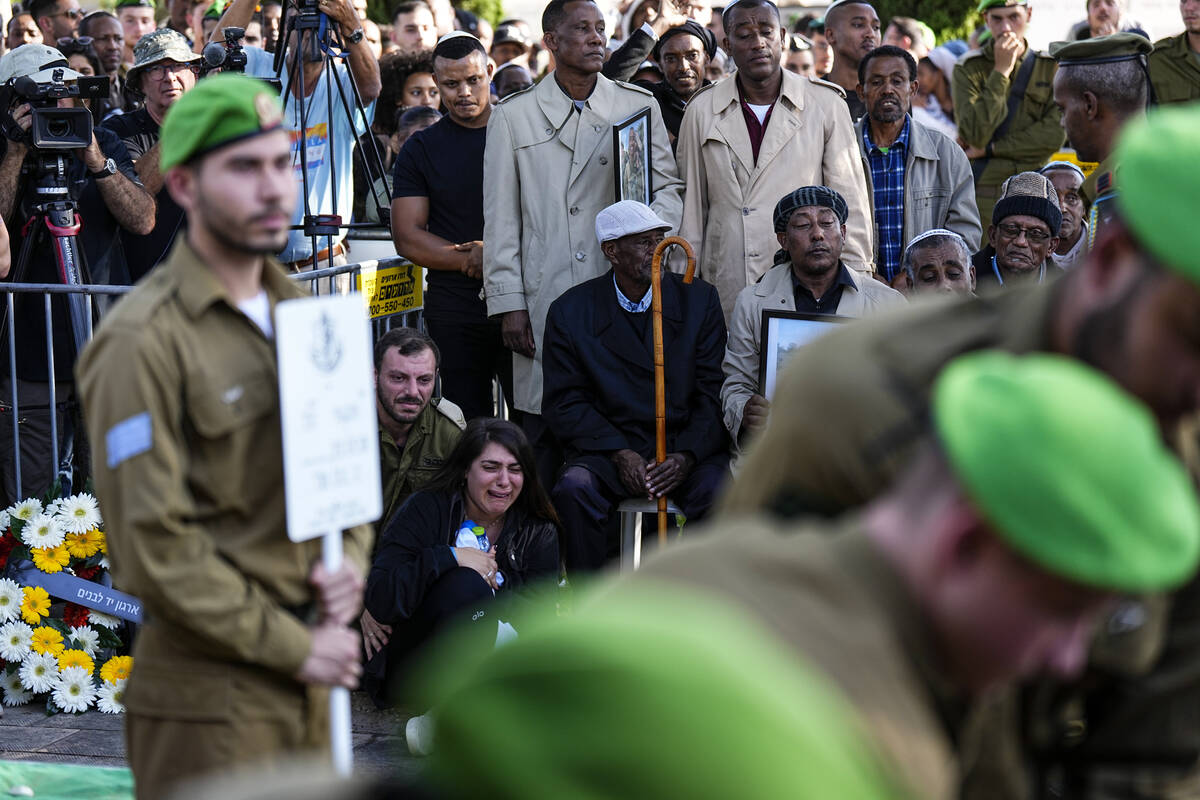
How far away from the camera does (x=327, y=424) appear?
121 inches

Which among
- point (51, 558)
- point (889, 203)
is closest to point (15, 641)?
point (51, 558)

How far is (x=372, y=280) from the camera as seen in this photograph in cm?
681

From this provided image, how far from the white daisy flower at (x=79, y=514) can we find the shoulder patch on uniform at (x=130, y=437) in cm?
312

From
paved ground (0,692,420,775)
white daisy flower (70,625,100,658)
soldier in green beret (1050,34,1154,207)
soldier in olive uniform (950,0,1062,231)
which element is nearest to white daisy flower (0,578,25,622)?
white daisy flower (70,625,100,658)

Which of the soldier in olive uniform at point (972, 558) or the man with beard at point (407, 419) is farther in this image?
the man with beard at point (407, 419)

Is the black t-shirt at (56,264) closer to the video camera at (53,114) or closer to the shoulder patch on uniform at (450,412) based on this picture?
the video camera at (53,114)

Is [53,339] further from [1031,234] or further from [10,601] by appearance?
[1031,234]

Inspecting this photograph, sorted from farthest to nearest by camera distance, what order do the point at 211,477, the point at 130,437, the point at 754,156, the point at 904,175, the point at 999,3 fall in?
the point at 999,3 → the point at 904,175 → the point at 754,156 → the point at 211,477 → the point at 130,437

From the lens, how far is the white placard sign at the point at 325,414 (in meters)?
2.95

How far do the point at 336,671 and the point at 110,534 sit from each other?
51 centimetres

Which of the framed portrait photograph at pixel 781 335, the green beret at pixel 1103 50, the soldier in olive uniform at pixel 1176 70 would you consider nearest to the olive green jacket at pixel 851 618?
the green beret at pixel 1103 50

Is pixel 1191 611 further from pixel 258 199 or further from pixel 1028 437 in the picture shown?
pixel 258 199

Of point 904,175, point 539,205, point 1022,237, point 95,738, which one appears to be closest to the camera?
point 95,738

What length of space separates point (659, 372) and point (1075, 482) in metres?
A: 5.04
